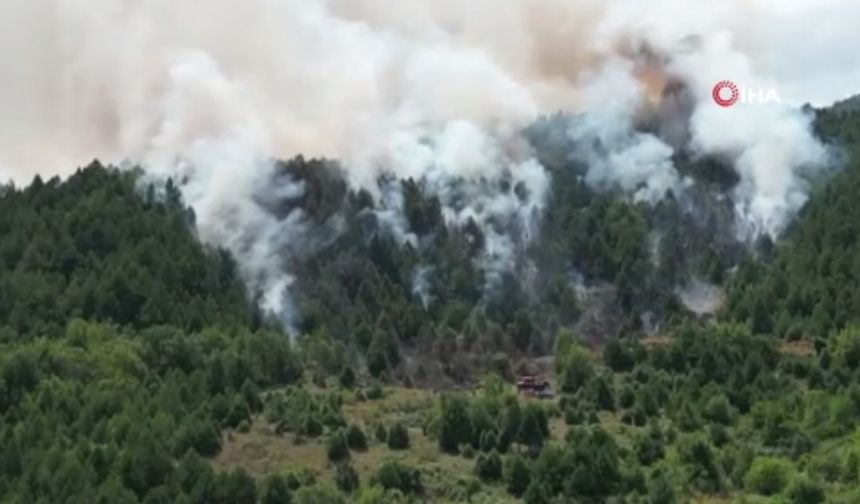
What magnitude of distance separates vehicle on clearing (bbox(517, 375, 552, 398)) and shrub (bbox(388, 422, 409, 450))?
26925mm

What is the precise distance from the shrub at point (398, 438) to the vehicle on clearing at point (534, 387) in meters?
26.9

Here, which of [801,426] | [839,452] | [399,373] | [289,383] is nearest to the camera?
[839,452]

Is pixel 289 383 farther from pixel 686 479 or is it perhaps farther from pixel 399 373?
pixel 686 479

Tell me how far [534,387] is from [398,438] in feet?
99.3

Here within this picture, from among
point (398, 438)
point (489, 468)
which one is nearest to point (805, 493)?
point (489, 468)

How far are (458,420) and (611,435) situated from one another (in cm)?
1467

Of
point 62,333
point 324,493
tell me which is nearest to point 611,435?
point 324,493

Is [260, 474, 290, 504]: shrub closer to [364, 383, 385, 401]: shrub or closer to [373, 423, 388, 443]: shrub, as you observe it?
[373, 423, 388, 443]: shrub

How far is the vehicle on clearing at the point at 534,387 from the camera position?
18012cm

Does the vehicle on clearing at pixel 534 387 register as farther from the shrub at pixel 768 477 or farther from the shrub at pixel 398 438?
the shrub at pixel 768 477

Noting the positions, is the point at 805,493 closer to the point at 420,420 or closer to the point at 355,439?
the point at 355,439

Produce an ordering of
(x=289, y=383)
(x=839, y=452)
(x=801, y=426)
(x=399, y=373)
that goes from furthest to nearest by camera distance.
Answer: (x=399, y=373)
(x=289, y=383)
(x=801, y=426)
(x=839, y=452)

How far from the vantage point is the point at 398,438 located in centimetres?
15550

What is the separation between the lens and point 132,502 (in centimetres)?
13562
